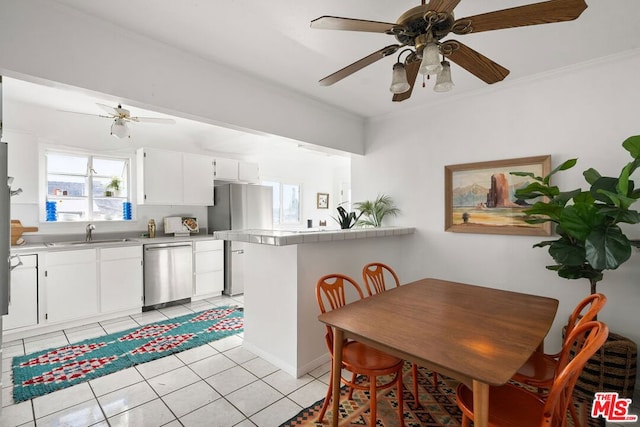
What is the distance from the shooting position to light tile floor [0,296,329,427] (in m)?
1.96

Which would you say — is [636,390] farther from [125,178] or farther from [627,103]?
[125,178]

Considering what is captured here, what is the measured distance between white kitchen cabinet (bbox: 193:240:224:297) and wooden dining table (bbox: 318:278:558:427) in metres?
3.29

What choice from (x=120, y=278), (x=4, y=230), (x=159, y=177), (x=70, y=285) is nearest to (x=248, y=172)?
(x=159, y=177)

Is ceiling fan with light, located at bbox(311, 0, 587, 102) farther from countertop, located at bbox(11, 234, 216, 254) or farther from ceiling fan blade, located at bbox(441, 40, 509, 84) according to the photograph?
countertop, located at bbox(11, 234, 216, 254)

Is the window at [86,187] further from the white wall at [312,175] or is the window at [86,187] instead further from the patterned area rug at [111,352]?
the white wall at [312,175]

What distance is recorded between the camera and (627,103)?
239cm

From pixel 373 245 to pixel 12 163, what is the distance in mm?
4109

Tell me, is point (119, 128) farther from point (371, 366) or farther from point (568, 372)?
point (568, 372)

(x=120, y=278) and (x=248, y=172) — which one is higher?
(x=248, y=172)

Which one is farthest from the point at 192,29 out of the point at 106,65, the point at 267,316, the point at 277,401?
the point at 277,401

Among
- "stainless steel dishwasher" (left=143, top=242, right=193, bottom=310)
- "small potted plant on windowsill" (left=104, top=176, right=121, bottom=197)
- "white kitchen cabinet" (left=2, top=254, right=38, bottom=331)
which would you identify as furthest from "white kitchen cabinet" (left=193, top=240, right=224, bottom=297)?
"white kitchen cabinet" (left=2, top=254, right=38, bottom=331)

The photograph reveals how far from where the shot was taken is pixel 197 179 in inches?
190

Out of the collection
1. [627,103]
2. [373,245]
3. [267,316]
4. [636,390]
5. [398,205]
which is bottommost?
[636,390]

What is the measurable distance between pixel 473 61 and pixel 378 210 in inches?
91.0
